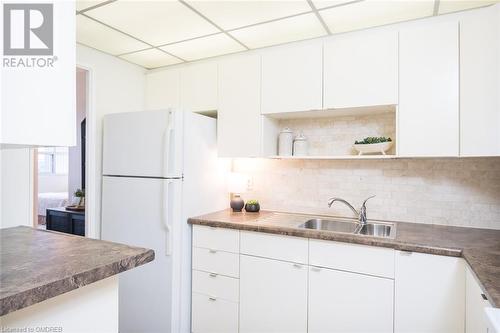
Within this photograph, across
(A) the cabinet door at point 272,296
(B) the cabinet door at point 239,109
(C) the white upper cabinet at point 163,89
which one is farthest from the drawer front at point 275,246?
(C) the white upper cabinet at point 163,89

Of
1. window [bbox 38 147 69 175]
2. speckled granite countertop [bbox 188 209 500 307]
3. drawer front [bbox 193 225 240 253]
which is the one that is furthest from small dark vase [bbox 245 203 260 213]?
window [bbox 38 147 69 175]

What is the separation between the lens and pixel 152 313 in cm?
236

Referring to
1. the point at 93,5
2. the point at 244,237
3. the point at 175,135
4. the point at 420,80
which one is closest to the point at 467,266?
the point at 420,80

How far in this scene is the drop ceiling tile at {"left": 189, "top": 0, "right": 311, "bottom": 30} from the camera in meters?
1.95

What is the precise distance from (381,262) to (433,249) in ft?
0.92

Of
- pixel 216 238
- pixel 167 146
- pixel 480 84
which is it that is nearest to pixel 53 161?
pixel 167 146

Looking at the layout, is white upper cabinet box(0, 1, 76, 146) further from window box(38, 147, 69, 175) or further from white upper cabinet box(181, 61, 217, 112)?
window box(38, 147, 69, 175)

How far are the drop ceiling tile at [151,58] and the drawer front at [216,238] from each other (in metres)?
1.58

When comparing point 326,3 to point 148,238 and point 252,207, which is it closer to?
point 252,207

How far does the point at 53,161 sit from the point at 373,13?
7.26 m

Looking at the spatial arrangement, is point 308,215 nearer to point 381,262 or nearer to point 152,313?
point 381,262

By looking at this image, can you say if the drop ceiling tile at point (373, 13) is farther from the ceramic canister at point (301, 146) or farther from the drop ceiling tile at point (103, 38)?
the drop ceiling tile at point (103, 38)

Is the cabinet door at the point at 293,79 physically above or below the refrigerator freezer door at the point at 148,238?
above

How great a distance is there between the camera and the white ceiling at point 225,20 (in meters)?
1.97
